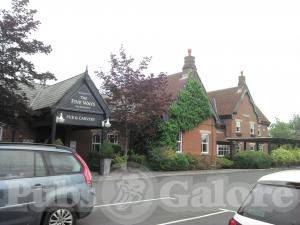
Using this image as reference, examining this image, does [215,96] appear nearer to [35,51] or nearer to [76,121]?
[76,121]

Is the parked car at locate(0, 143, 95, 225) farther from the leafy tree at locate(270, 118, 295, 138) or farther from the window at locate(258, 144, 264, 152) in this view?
the leafy tree at locate(270, 118, 295, 138)

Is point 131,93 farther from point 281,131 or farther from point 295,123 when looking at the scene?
point 295,123

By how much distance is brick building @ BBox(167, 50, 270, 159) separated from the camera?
109ft

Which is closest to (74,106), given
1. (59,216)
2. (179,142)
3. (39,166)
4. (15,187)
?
(179,142)

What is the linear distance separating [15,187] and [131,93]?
18.3 metres

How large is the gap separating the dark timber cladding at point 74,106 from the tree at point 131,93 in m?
1.98

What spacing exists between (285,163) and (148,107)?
65.7 ft

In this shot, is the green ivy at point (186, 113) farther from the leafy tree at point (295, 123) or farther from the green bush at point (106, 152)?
the leafy tree at point (295, 123)

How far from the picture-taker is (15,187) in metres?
6.75

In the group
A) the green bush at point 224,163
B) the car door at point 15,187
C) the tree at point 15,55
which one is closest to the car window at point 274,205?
the car door at point 15,187

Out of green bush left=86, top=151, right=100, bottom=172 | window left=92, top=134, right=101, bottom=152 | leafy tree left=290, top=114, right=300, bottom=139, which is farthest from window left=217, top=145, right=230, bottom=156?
leafy tree left=290, top=114, right=300, bottom=139

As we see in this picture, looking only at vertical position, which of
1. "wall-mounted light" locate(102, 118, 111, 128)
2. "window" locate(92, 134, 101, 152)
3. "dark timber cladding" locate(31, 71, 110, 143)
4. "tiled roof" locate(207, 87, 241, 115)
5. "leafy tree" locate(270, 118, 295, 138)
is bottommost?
"window" locate(92, 134, 101, 152)

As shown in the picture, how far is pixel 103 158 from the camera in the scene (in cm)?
2217

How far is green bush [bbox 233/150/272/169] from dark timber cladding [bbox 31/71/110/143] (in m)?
15.0
